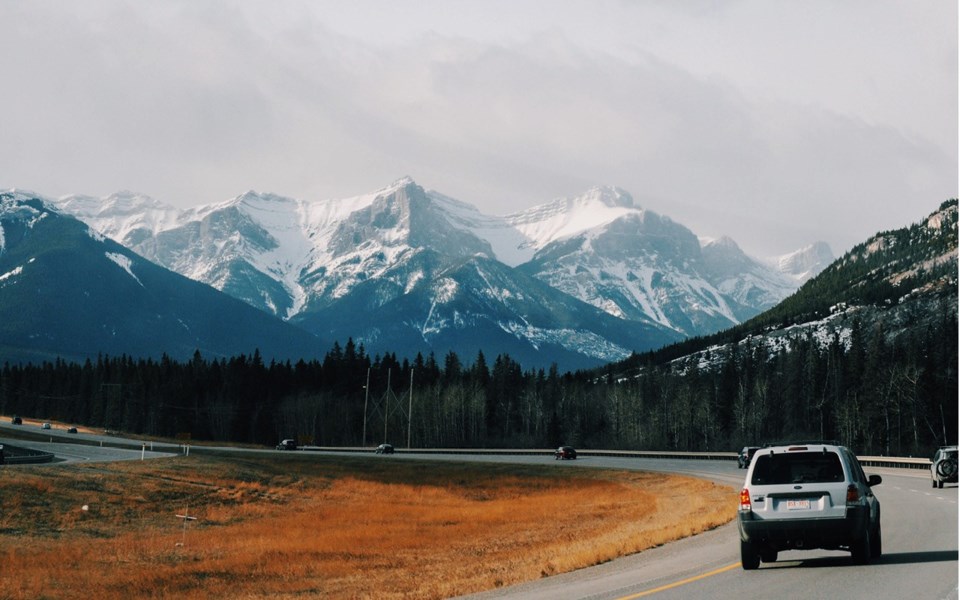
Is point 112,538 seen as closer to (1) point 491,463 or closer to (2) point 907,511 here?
(2) point 907,511

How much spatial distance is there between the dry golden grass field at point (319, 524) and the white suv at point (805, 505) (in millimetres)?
4640

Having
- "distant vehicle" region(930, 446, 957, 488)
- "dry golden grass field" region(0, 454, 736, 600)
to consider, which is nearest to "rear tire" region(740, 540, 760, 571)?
"dry golden grass field" region(0, 454, 736, 600)

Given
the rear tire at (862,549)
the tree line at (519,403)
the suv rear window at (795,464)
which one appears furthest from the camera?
the tree line at (519,403)

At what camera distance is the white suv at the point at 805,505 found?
728 inches

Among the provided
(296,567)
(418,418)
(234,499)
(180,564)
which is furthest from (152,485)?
(418,418)

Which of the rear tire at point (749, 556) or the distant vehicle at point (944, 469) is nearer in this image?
the rear tire at point (749, 556)

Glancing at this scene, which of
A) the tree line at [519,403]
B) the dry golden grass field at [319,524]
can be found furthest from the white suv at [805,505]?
the tree line at [519,403]

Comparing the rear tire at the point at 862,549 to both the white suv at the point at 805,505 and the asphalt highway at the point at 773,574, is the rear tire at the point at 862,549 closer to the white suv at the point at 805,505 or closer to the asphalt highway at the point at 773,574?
the white suv at the point at 805,505

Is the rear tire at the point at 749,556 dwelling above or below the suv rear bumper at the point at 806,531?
below

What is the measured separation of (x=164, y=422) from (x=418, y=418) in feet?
155

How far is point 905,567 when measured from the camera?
1833 centimetres

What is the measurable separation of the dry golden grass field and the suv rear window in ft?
16.0

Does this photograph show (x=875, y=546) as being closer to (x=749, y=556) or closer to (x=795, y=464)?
(x=795, y=464)

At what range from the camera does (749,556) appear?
750 inches
